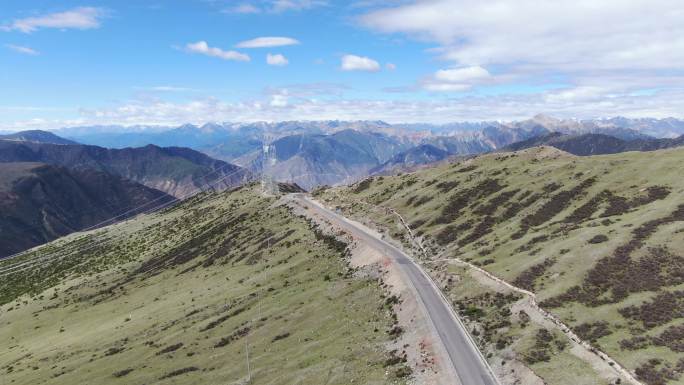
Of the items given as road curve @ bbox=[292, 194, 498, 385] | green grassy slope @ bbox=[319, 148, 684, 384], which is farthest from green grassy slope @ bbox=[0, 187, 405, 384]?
green grassy slope @ bbox=[319, 148, 684, 384]

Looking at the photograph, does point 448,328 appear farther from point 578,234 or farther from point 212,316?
point 212,316

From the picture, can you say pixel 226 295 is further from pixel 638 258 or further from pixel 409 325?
pixel 638 258

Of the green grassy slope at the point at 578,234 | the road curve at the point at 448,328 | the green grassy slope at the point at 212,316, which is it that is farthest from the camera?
the green grassy slope at the point at 212,316

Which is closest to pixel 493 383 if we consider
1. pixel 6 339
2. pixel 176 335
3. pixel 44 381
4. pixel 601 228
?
pixel 601 228

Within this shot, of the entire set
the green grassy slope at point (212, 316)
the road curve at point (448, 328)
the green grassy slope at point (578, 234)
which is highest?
the green grassy slope at point (578, 234)

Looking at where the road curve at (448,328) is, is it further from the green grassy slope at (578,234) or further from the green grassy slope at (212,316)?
the green grassy slope at (212,316)

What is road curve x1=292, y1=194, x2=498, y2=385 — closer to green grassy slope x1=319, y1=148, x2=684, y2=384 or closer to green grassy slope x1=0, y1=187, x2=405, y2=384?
green grassy slope x1=319, y1=148, x2=684, y2=384

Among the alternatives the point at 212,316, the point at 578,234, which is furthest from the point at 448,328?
the point at 212,316

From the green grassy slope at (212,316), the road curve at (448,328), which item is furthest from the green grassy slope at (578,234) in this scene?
the green grassy slope at (212,316)
